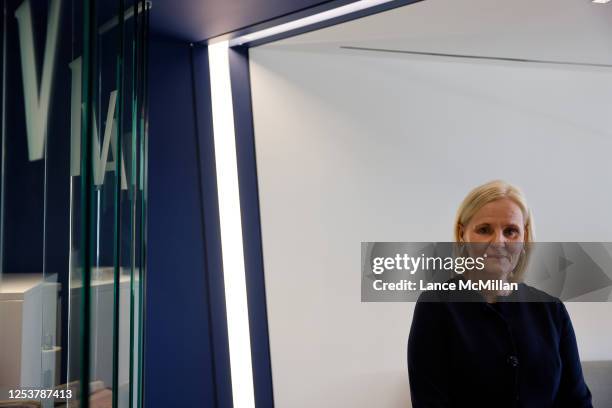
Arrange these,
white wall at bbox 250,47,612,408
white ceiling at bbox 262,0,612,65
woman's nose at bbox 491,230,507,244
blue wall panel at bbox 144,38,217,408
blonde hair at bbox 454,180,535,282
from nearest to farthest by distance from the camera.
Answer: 1. woman's nose at bbox 491,230,507,244
2. blonde hair at bbox 454,180,535,282
3. white ceiling at bbox 262,0,612,65
4. blue wall panel at bbox 144,38,217,408
5. white wall at bbox 250,47,612,408

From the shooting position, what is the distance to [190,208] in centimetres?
329

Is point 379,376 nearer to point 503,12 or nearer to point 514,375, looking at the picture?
point 514,375

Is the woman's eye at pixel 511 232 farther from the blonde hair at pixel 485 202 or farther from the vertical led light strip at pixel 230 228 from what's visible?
the vertical led light strip at pixel 230 228

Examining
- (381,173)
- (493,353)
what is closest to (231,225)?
(381,173)

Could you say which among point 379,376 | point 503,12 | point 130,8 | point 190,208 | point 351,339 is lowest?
point 379,376

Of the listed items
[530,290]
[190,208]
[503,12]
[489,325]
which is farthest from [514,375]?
[190,208]

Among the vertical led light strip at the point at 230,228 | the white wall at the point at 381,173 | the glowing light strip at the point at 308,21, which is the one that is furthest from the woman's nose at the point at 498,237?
the vertical led light strip at the point at 230,228

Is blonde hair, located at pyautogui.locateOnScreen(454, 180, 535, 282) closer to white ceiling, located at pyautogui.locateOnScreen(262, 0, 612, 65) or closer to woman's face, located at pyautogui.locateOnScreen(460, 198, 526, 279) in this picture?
Result: woman's face, located at pyautogui.locateOnScreen(460, 198, 526, 279)

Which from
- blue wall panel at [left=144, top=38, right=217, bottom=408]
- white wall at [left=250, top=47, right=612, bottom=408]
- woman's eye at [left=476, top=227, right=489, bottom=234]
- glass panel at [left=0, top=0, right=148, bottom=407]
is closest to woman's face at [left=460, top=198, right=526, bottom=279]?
woman's eye at [left=476, top=227, right=489, bottom=234]

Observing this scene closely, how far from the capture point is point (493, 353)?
2.05 metres

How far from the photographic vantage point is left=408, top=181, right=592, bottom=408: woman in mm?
2002

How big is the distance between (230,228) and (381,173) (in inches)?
37.3

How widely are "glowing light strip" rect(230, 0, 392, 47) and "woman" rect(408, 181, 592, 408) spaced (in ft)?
4.65

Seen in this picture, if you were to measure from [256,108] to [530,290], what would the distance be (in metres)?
1.94
